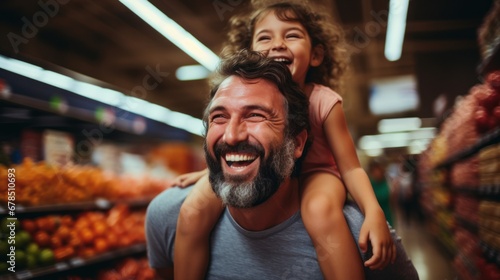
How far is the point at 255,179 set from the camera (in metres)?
1.54

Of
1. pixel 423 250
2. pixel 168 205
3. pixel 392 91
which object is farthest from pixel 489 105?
pixel 392 91

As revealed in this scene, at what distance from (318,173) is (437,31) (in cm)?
684

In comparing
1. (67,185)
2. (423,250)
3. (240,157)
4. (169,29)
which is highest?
(169,29)

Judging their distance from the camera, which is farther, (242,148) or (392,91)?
(392,91)

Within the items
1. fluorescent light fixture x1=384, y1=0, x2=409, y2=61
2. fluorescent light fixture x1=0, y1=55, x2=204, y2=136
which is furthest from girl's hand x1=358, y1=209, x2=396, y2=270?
fluorescent light fixture x1=384, y1=0, x2=409, y2=61

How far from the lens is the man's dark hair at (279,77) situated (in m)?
1.62

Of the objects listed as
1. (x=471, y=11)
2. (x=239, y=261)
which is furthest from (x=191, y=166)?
(x=239, y=261)

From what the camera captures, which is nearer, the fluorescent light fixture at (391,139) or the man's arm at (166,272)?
the man's arm at (166,272)

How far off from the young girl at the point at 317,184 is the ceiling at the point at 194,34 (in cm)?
277

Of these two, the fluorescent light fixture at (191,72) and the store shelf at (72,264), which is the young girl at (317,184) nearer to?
the store shelf at (72,264)

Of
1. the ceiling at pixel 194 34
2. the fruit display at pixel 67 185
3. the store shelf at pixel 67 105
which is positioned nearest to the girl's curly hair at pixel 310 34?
the fruit display at pixel 67 185

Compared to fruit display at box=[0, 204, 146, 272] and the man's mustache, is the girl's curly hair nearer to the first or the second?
the man's mustache

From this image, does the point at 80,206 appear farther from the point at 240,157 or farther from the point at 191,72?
the point at 191,72

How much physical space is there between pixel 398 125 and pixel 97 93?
462 inches
